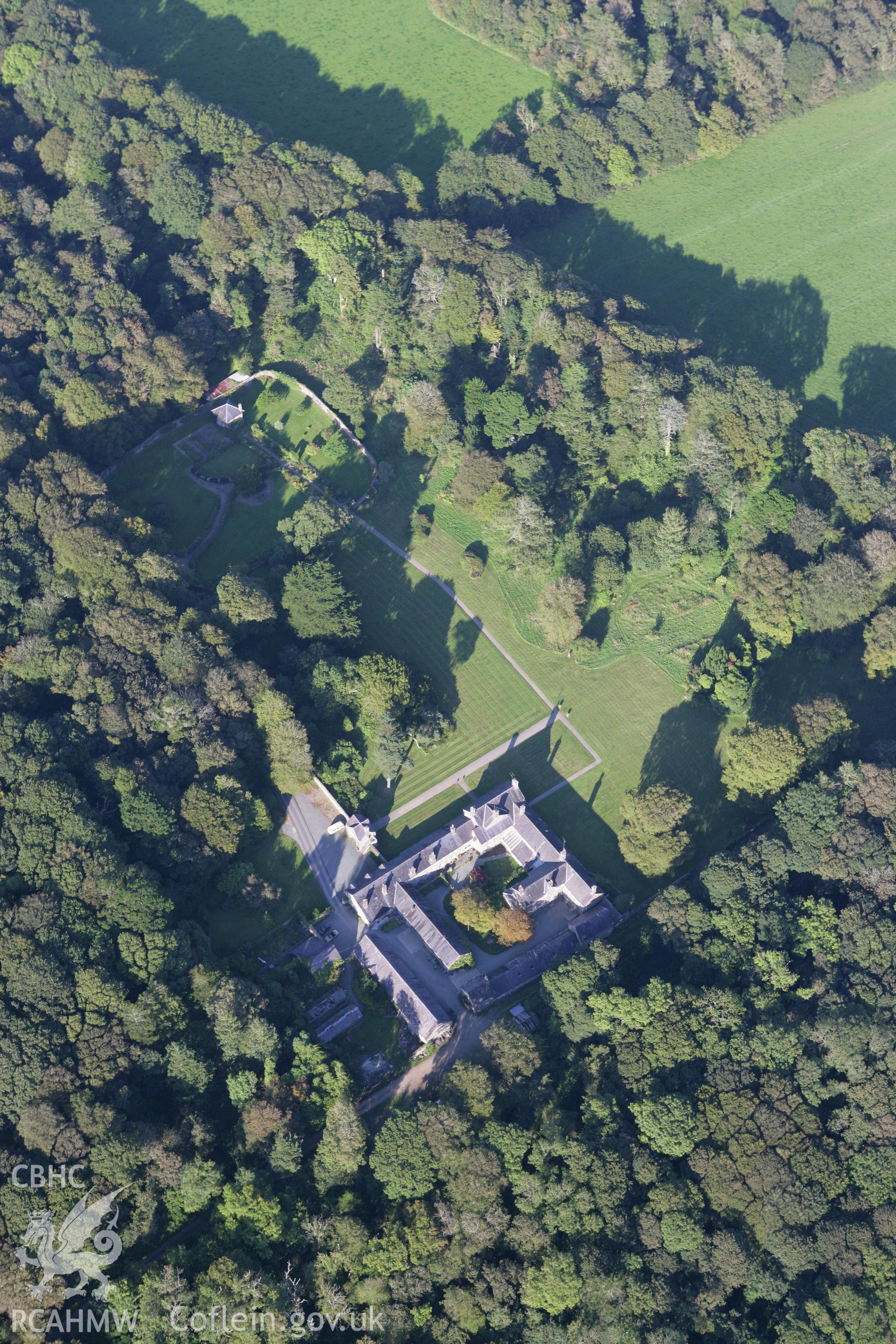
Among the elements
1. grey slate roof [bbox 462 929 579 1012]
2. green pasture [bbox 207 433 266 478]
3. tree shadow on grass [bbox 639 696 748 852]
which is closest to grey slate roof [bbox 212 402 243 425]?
green pasture [bbox 207 433 266 478]

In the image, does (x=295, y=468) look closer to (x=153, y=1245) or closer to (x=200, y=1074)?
(x=200, y=1074)

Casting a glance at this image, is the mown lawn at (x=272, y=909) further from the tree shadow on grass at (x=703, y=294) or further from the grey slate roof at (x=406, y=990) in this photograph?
the tree shadow on grass at (x=703, y=294)

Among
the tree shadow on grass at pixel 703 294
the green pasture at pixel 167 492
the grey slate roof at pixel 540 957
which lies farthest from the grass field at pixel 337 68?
the grey slate roof at pixel 540 957

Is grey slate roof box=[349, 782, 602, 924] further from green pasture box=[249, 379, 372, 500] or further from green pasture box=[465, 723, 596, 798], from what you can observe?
green pasture box=[249, 379, 372, 500]

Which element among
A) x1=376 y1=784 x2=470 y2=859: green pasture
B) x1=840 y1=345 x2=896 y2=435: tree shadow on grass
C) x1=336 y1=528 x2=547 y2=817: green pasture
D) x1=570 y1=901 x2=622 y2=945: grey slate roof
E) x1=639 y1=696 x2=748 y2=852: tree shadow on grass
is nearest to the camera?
x1=570 y1=901 x2=622 y2=945: grey slate roof

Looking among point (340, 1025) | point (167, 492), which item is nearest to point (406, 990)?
point (340, 1025)

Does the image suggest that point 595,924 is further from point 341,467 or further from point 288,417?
point 288,417

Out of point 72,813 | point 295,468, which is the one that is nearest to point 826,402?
point 295,468

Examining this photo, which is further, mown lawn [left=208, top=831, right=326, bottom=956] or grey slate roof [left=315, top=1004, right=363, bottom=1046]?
mown lawn [left=208, top=831, right=326, bottom=956]
